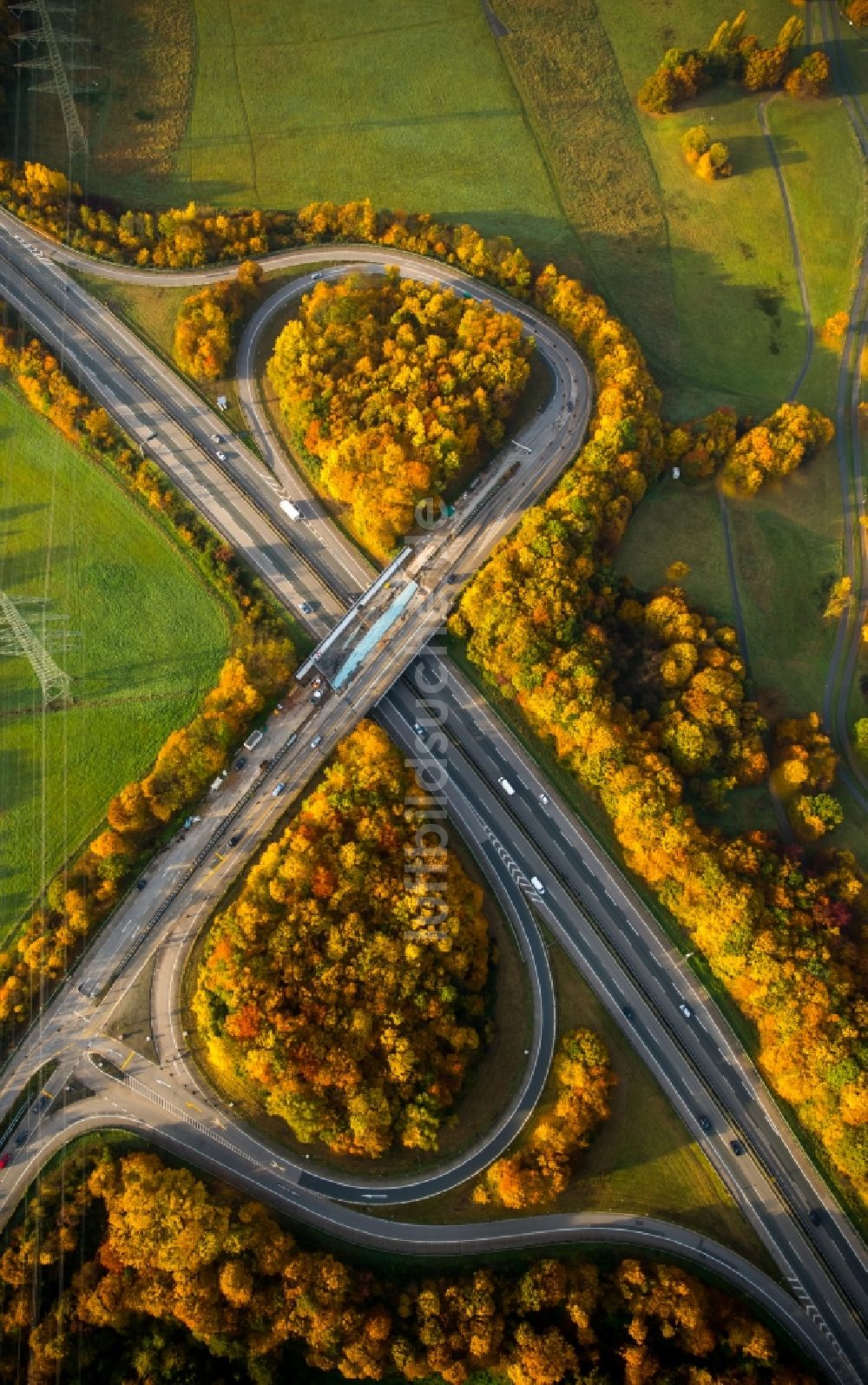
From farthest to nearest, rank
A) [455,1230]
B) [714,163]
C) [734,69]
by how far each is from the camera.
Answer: [734,69], [714,163], [455,1230]

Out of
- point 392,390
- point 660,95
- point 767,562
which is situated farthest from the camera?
point 660,95

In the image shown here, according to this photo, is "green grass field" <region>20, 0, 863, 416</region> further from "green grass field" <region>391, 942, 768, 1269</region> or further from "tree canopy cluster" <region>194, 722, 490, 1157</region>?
"green grass field" <region>391, 942, 768, 1269</region>

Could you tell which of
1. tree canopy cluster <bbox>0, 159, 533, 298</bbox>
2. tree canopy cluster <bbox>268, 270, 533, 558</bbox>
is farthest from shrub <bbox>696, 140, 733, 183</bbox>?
tree canopy cluster <bbox>268, 270, 533, 558</bbox>

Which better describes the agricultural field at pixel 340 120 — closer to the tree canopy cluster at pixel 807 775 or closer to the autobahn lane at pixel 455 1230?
the tree canopy cluster at pixel 807 775

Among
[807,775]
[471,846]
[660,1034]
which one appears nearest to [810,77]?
[807,775]

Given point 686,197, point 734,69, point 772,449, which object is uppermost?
point 734,69

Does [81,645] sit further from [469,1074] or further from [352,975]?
[469,1074]
